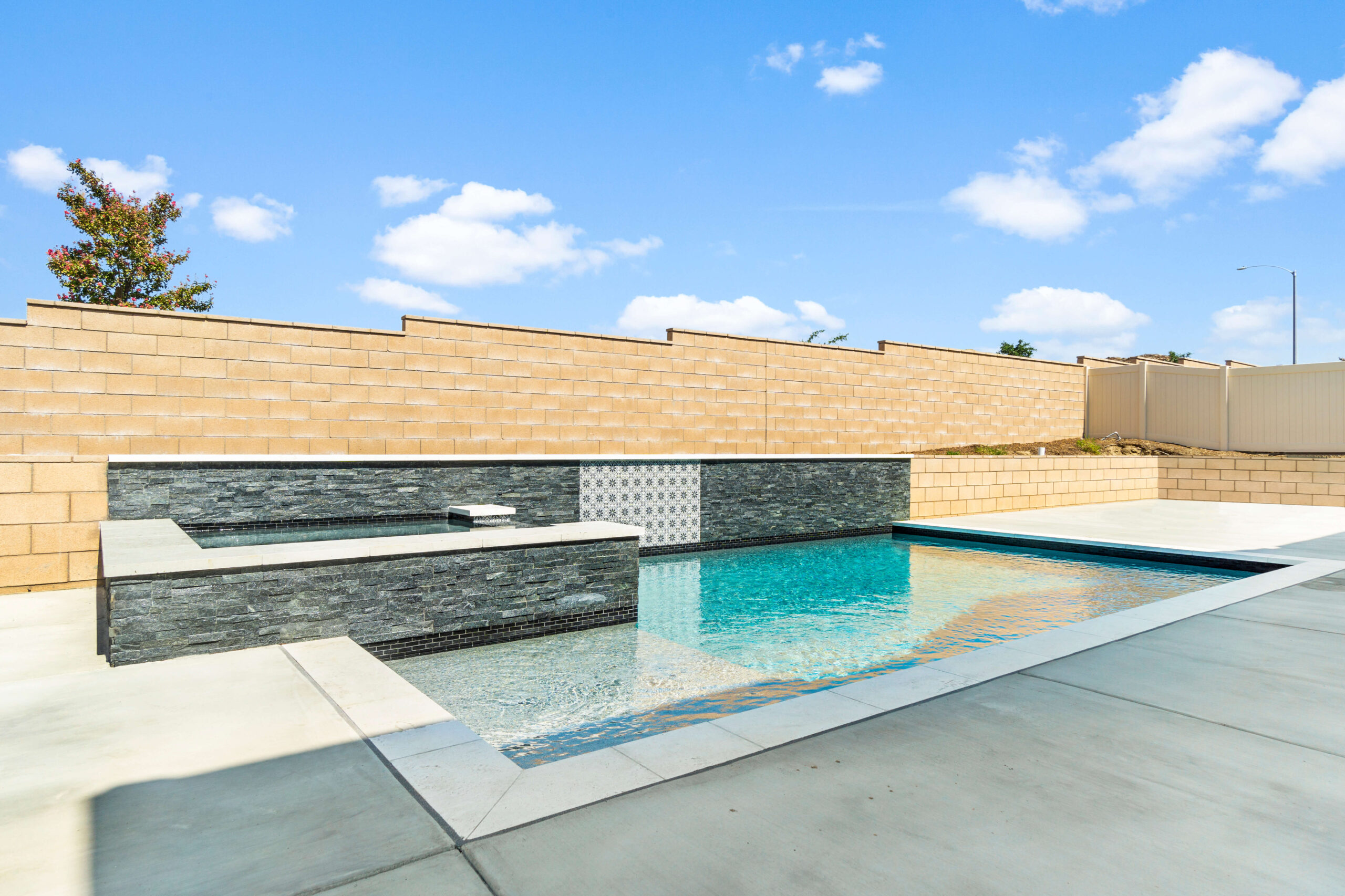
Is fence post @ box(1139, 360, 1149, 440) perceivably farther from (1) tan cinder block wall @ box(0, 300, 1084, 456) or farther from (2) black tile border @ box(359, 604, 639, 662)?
(2) black tile border @ box(359, 604, 639, 662)

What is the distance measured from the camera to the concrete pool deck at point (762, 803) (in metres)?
2.02

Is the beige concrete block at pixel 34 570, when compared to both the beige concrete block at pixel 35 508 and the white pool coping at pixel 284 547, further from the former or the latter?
the white pool coping at pixel 284 547

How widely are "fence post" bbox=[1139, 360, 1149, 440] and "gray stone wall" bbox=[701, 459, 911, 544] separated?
10921 millimetres

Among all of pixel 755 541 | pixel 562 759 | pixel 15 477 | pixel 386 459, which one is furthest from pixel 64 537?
pixel 755 541

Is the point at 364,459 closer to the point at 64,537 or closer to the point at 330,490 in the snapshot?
the point at 330,490

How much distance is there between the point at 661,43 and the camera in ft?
48.2

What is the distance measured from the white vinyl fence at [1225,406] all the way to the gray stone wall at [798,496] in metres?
10.9

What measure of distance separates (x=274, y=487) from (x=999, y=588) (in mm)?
8909

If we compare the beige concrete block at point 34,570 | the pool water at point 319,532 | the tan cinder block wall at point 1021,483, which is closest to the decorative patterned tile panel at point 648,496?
the pool water at point 319,532

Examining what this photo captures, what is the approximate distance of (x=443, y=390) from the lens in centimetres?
1130

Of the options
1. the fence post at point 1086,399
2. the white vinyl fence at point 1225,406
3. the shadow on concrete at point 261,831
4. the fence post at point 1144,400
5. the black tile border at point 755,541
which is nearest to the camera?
the shadow on concrete at point 261,831

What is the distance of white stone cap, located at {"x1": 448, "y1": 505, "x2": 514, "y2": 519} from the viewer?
8914 mm

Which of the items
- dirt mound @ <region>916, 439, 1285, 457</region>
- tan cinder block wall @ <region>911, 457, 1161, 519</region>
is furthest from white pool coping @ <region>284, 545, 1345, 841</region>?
dirt mound @ <region>916, 439, 1285, 457</region>

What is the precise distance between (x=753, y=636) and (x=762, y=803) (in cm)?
387
